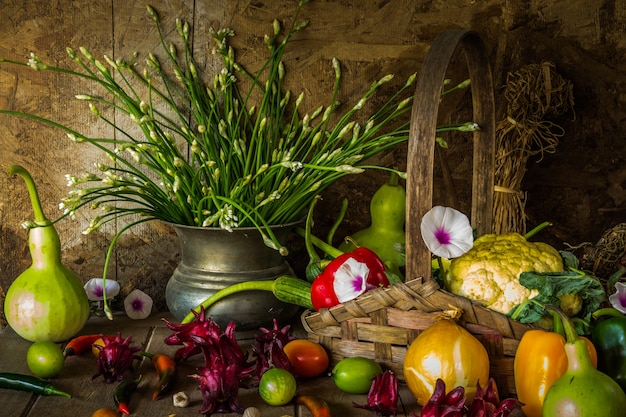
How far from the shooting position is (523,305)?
1.11m

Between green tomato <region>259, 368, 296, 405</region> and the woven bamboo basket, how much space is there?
0.15 m

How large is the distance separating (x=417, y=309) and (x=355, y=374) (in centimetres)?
15

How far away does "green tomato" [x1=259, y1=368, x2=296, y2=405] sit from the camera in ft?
3.55

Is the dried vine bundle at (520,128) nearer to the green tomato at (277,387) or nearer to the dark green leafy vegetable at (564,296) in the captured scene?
the dark green leafy vegetable at (564,296)

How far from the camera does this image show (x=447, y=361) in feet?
3.39

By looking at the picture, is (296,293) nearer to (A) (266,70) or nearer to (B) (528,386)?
(B) (528,386)

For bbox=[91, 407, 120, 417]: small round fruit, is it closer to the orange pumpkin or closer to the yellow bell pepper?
the orange pumpkin

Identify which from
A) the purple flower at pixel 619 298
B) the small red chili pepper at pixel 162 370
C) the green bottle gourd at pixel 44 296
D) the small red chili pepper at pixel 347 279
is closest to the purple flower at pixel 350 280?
the small red chili pepper at pixel 347 279

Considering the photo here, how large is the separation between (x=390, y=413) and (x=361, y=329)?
171mm

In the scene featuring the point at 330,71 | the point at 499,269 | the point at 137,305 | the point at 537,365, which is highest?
the point at 330,71

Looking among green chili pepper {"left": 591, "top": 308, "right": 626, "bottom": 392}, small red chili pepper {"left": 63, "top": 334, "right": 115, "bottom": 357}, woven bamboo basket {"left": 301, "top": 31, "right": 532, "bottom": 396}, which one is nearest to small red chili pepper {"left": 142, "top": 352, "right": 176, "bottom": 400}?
small red chili pepper {"left": 63, "top": 334, "right": 115, "bottom": 357}

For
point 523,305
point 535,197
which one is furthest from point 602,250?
point 523,305

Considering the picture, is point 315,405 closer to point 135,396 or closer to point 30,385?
point 135,396

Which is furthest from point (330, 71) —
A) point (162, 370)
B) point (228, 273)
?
point (162, 370)
